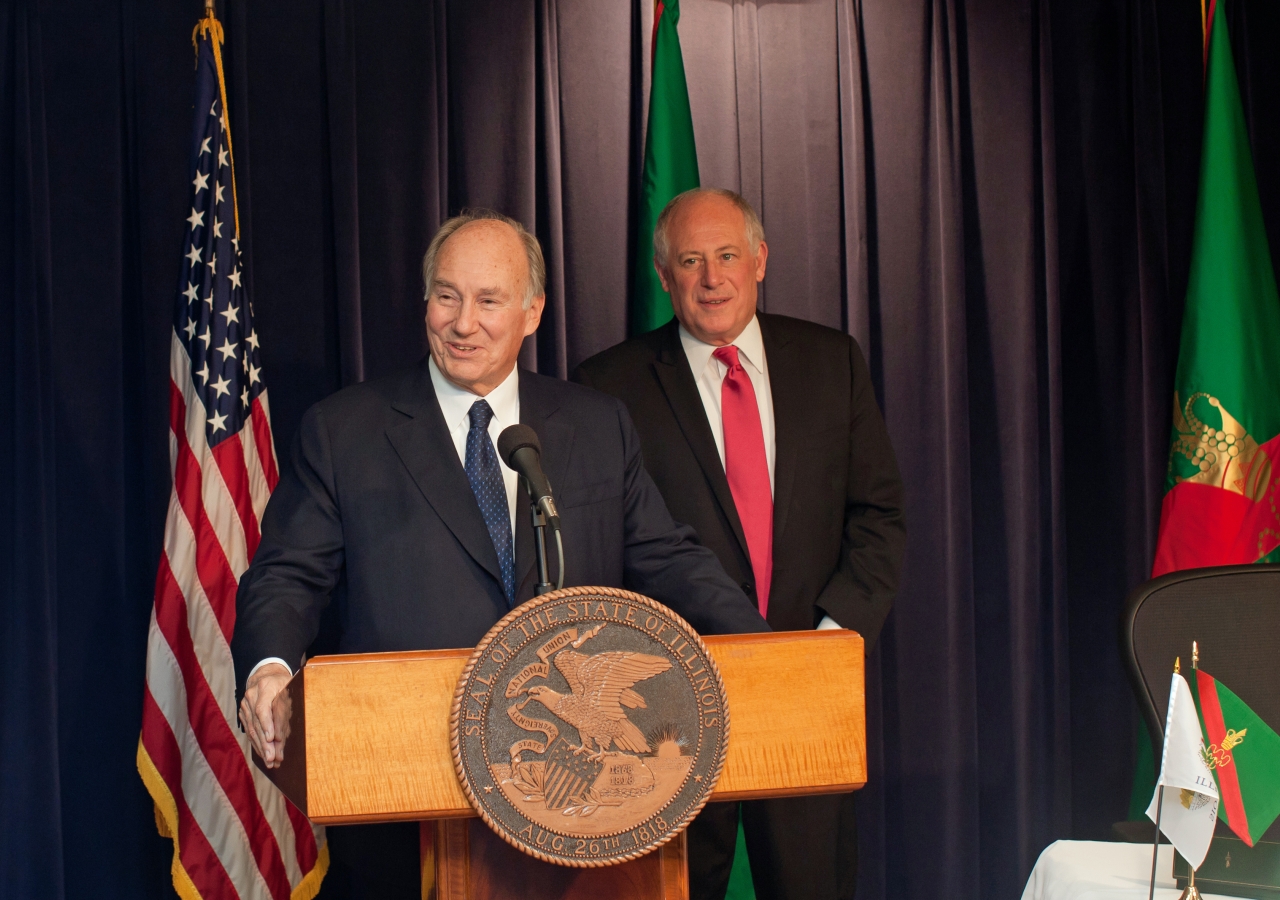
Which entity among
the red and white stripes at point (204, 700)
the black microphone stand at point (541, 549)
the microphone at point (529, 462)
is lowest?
the red and white stripes at point (204, 700)

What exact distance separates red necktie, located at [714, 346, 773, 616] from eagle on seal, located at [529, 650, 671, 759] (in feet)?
4.23

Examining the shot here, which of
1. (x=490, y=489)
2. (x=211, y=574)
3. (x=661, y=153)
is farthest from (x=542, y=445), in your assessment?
(x=661, y=153)

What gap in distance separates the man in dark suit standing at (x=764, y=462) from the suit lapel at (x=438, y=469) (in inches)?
29.2

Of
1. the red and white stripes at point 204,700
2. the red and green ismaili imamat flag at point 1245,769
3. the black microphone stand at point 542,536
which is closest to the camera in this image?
the black microphone stand at point 542,536

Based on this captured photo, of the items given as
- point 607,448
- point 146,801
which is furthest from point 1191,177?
point 146,801

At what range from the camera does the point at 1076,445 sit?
12.7ft

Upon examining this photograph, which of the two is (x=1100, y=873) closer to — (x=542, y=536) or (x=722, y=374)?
(x=542, y=536)

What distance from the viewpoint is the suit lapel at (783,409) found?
102 inches

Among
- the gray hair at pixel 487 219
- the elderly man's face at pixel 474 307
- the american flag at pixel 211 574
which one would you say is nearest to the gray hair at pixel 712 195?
the gray hair at pixel 487 219

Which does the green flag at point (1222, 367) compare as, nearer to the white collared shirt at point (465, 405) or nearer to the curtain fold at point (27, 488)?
the white collared shirt at point (465, 405)

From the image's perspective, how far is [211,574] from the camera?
287cm

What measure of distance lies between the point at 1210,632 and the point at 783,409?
1.02 m

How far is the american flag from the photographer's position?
2.84 m

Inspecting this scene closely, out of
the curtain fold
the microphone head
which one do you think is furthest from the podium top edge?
the curtain fold
